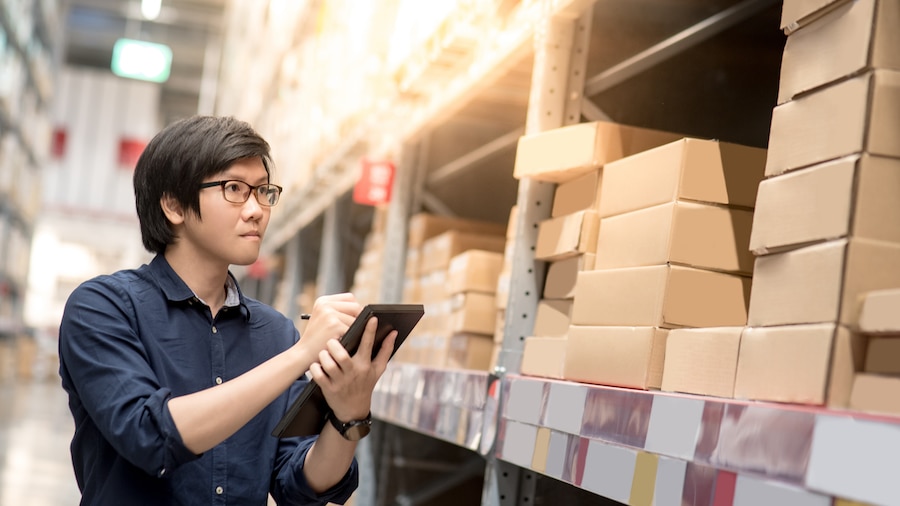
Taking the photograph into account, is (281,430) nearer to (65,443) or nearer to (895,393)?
(895,393)

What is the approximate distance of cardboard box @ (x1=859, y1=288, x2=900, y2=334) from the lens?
152 cm

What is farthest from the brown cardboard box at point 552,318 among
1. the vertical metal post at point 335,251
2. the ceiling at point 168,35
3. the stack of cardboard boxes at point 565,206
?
the ceiling at point 168,35

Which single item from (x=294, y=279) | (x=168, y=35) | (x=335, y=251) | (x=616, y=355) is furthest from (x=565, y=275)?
(x=168, y=35)

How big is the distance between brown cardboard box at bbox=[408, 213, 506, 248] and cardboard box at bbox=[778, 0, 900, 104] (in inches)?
122

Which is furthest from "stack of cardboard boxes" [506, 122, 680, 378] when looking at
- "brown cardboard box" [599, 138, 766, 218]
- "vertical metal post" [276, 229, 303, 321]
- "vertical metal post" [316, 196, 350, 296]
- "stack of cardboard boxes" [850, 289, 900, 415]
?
"vertical metal post" [276, 229, 303, 321]

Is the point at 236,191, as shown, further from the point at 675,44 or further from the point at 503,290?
the point at 503,290

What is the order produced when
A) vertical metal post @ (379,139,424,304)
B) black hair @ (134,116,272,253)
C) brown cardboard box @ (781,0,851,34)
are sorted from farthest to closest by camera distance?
1. vertical metal post @ (379,139,424,304)
2. black hair @ (134,116,272,253)
3. brown cardboard box @ (781,0,851,34)

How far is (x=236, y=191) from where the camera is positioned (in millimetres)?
2062

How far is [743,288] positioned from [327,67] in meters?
5.37

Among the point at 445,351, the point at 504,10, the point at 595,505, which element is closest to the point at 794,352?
the point at 595,505

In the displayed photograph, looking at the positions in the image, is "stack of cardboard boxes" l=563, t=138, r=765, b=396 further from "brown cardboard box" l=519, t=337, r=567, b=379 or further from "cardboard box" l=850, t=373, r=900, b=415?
"cardboard box" l=850, t=373, r=900, b=415

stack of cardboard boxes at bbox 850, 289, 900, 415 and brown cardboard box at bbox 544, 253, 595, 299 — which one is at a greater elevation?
brown cardboard box at bbox 544, 253, 595, 299

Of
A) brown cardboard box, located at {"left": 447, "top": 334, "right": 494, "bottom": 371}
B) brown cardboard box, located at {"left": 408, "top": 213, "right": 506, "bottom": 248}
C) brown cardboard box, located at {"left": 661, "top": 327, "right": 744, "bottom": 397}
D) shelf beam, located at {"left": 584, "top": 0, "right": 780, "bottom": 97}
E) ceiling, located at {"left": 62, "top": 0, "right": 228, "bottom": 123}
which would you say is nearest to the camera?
brown cardboard box, located at {"left": 661, "top": 327, "right": 744, "bottom": 397}

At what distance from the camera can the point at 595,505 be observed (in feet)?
10.6
